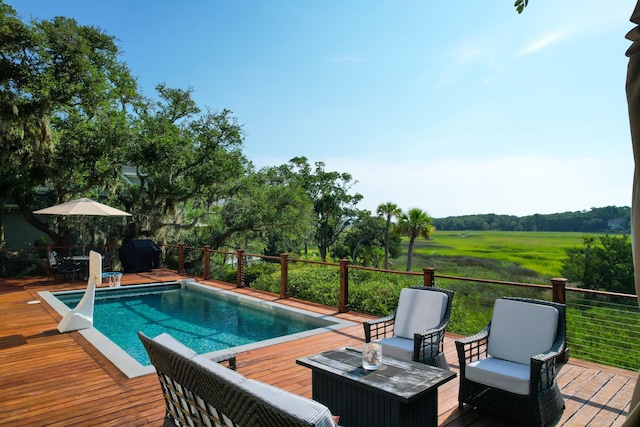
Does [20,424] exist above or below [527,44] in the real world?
below

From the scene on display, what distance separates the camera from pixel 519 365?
3.30m

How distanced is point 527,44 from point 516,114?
6897 mm

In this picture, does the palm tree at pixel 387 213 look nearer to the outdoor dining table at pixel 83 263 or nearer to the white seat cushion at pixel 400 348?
the outdoor dining table at pixel 83 263

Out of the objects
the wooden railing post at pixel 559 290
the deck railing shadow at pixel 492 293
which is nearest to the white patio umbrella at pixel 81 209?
the deck railing shadow at pixel 492 293

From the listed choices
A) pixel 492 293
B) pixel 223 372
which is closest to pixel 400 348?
pixel 223 372

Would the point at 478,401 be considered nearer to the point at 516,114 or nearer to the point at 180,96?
the point at 516,114

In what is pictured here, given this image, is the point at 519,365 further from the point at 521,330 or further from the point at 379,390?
the point at 379,390

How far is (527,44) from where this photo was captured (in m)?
5.41

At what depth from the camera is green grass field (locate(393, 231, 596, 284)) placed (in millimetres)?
A: 33719

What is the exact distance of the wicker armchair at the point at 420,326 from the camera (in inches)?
143

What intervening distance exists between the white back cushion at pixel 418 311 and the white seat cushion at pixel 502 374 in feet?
2.28

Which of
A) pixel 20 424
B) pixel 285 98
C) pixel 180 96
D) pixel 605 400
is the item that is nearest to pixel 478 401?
pixel 605 400

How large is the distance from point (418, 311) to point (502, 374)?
3.62 ft

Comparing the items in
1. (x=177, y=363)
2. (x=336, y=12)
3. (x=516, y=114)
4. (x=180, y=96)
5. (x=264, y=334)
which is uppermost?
(x=180, y=96)
